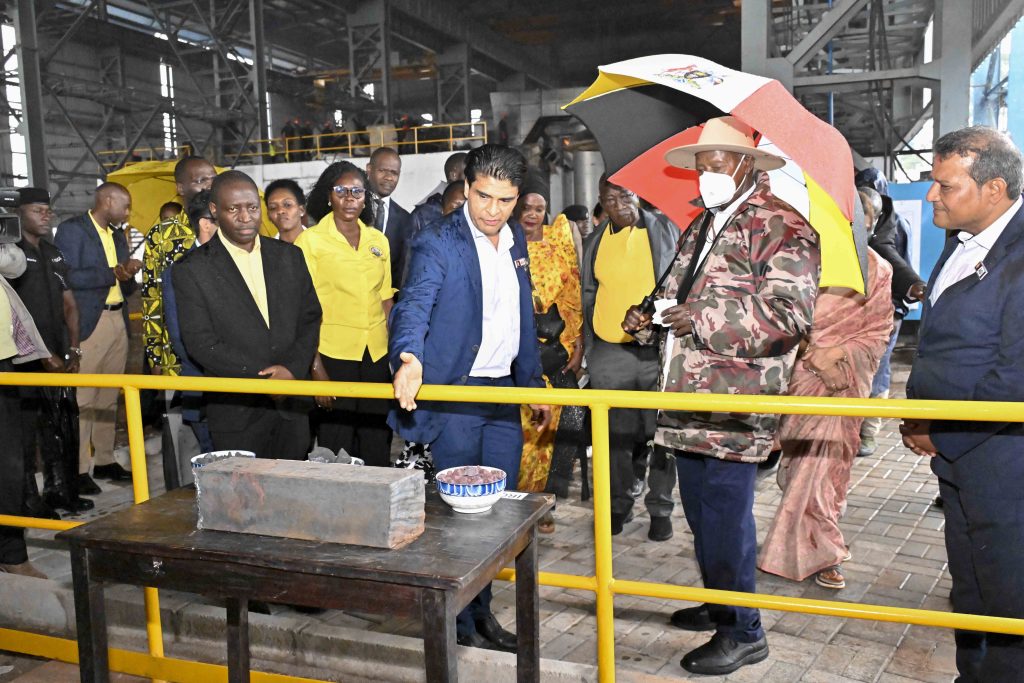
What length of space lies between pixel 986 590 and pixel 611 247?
110 inches

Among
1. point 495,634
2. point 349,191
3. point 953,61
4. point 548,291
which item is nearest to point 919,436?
point 495,634

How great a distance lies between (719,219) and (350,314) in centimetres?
238

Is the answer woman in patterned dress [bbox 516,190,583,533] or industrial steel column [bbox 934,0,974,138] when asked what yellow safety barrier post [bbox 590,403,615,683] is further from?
industrial steel column [bbox 934,0,974,138]

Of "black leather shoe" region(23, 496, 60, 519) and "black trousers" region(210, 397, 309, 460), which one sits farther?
"black leather shoe" region(23, 496, 60, 519)

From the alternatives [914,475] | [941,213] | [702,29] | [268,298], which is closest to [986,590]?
[941,213]

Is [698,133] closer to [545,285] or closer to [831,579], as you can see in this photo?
[545,285]

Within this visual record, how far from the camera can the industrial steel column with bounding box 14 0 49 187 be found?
1606 centimetres

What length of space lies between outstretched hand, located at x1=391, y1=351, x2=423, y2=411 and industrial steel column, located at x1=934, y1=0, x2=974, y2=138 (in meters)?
10.2

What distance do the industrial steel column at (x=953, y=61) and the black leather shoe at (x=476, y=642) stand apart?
32.8 ft

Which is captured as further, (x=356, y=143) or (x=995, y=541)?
(x=356, y=143)

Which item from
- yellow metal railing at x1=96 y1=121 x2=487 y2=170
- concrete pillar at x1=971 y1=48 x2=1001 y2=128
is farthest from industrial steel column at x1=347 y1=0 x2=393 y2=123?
concrete pillar at x1=971 y1=48 x2=1001 y2=128

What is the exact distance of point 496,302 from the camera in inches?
137

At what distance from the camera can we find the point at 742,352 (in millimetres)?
2951

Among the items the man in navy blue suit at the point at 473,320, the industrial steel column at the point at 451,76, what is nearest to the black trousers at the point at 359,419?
the man in navy blue suit at the point at 473,320
